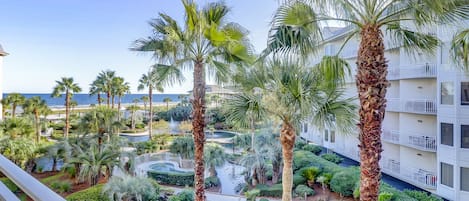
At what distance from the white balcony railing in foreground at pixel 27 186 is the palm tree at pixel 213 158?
1557cm

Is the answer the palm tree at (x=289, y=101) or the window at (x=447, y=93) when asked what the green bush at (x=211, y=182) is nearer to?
the palm tree at (x=289, y=101)

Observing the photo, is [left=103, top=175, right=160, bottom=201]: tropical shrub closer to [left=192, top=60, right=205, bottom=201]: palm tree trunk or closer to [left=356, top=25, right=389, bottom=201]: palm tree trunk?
[left=192, top=60, right=205, bottom=201]: palm tree trunk

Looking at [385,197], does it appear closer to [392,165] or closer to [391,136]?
[392,165]

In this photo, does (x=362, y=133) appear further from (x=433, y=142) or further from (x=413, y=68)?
(x=413, y=68)

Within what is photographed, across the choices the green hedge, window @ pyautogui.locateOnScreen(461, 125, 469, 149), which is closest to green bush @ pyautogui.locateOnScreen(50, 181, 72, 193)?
the green hedge

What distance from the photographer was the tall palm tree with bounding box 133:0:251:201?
309 inches

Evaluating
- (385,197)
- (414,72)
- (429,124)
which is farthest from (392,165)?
(385,197)

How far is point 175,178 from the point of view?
1648 cm

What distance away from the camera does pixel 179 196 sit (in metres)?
12.5

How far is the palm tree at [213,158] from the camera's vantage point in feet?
55.8

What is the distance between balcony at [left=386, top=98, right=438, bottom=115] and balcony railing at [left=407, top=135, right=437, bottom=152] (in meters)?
1.27

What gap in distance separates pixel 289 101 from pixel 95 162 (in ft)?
33.6

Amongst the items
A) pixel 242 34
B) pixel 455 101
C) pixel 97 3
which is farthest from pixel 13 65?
pixel 455 101

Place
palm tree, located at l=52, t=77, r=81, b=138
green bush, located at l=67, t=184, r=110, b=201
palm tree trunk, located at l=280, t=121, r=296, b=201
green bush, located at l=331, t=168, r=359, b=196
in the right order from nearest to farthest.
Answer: palm tree trunk, located at l=280, t=121, r=296, b=201
green bush, located at l=67, t=184, r=110, b=201
green bush, located at l=331, t=168, r=359, b=196
palm tree, located at l=52, t=77, r=81, b=138
